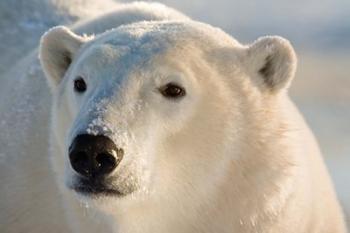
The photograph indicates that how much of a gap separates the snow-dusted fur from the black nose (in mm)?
32

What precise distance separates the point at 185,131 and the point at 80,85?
44 centimetres

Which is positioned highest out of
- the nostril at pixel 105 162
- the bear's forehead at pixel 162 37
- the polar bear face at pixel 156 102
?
the bear's forehead at pixel 162 37

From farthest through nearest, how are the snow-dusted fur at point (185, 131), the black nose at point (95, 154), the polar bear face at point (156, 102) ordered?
the snow-dusted fur at point (185, 131) → the polar bear face at point (156, 102) → the black nose at point (95, 154)

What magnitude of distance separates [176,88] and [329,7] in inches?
260

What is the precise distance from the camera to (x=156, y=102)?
3.68 m

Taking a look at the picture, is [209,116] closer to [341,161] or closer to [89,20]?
[89,20]

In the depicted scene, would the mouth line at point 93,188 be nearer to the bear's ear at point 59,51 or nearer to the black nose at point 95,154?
the black nose at point 95,154

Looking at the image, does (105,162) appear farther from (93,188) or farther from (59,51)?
(59,51)

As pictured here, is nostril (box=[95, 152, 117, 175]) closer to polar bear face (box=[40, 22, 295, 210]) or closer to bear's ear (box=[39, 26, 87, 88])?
polar bear face (box=[40, 22, 295, 210])

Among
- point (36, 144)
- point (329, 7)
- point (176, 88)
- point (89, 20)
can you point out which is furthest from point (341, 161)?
point (329, 7)

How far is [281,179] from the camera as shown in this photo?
13.1 ft

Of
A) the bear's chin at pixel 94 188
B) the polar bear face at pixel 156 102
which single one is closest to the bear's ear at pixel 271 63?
the polar bear face at pixel 156 102

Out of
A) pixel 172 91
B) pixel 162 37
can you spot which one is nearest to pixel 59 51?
pixel 162 37

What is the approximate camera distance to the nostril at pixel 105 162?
3.37 meters
